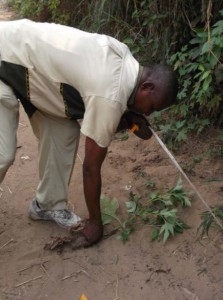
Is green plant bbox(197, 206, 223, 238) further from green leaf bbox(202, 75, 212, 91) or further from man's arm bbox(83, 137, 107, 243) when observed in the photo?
green leaf bbox(202, 75, 212, 91)

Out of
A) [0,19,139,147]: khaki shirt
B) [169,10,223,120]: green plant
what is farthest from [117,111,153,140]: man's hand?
[169,10,223,120]: green plant

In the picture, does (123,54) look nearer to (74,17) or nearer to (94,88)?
(94,88)

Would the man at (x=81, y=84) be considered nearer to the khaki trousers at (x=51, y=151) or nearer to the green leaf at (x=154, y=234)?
the khaki trousers at (x=51, y=151)

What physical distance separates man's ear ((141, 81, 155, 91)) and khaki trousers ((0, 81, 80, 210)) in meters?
0.69

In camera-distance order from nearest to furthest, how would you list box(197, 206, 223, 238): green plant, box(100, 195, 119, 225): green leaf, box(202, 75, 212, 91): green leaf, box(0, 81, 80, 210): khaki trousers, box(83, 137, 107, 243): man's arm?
box(83, 137, 107, 243): man's arm → box(0, 81, 80, 210): khaki trousers → box(197, 206, 223, 238): green plant → box(100, 195, 119, 225): green leaf → box(202, 75, 212, 91): green leaf

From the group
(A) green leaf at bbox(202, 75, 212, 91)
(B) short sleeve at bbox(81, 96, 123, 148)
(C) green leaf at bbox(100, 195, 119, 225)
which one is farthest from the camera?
(A) green leaf at bbox(202, 75, 212, 91)

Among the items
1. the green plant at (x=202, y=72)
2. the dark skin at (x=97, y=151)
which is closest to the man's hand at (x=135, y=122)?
the dark skin at (x=97, y=151)

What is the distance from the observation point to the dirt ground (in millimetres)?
2525

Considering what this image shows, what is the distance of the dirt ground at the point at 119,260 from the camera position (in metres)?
2.53

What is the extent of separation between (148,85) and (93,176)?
57 centimetres

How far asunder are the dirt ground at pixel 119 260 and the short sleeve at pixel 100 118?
87 cm

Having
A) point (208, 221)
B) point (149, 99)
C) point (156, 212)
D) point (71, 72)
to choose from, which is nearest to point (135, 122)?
point (149, 99)

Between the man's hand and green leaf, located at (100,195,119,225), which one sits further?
green leaf, located at (100,195,119,225)

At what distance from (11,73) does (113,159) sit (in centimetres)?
160
